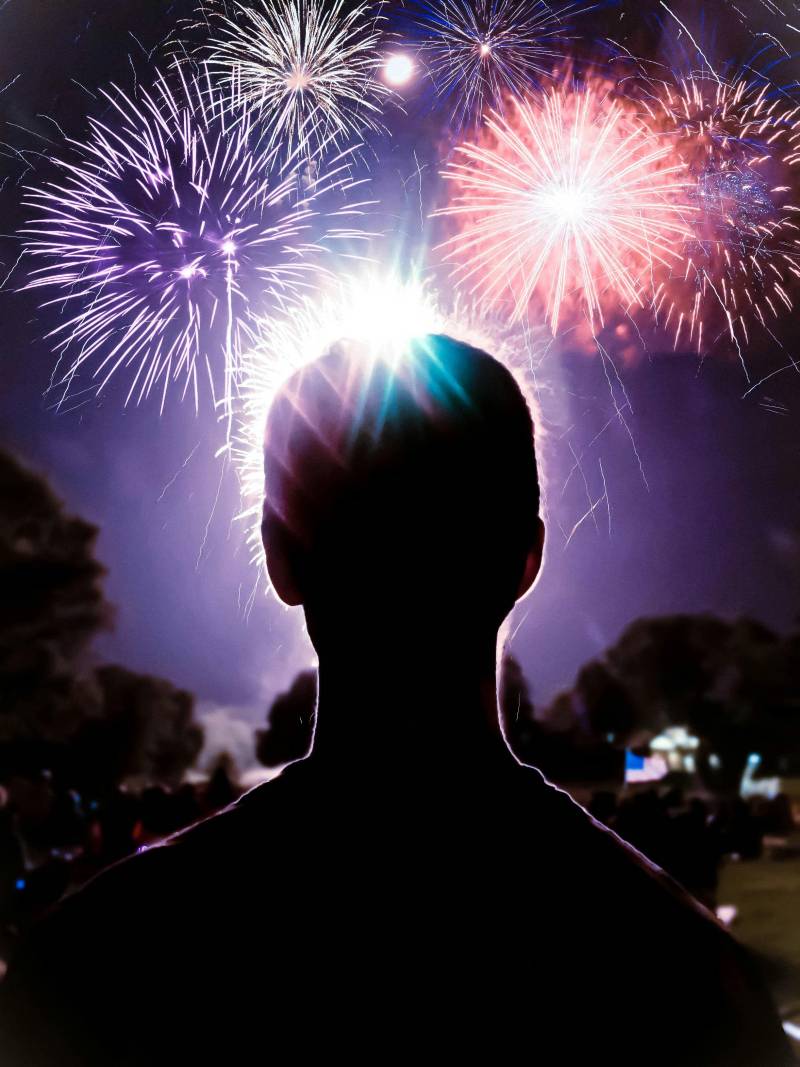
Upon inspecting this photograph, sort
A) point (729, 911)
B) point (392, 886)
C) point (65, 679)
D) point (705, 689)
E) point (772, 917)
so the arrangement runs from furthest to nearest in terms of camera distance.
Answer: point (705, 689), point (65, 679), point (729, 911), point (772, 917), point (392, 886)

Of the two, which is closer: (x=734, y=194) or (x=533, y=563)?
(x=533, y=563)

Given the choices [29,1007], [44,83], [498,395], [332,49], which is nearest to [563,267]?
[332,49]

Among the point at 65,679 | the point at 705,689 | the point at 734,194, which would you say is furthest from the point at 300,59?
the point at 705,689

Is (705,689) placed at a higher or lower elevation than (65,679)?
lower

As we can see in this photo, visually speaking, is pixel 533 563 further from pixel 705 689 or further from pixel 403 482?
pixel 705 689

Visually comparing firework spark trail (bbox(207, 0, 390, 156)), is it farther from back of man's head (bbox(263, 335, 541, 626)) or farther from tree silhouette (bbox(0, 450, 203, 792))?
tree silhouette (bbox(0, 450, 203, 792))

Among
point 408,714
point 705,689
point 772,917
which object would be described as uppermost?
point 408,714

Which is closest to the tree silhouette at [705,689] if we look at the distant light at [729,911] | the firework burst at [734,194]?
the distant light at [729,911]

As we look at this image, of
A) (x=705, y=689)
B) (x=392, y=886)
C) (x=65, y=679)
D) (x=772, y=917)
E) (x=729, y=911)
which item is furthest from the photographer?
(x=705, y=689)
